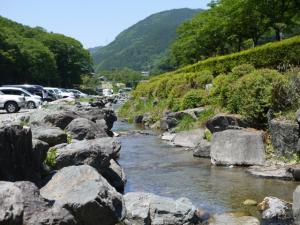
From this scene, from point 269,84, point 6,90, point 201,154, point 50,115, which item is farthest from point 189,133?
point 6,90

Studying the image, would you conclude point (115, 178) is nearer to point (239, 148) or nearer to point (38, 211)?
point (239, 148)

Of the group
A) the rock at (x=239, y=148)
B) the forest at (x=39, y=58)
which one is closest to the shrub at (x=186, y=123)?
the rock at (x=239, y=148)

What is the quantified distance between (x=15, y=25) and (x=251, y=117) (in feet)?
350

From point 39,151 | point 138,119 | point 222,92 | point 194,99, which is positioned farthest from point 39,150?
point 138,119

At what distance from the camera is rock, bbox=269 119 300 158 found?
13.9 m

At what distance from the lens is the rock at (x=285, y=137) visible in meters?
13.9

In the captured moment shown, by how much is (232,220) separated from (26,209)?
12.6ft

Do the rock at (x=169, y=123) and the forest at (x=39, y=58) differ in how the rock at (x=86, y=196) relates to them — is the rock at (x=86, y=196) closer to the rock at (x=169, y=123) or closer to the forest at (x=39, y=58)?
the rock at (x=169, y=123)

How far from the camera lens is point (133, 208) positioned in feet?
30.2

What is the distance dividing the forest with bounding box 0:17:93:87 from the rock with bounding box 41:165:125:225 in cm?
7279

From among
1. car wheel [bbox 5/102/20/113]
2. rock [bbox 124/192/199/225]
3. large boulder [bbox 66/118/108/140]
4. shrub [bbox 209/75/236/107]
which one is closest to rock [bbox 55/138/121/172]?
rock [bbox 124/192/199/225]

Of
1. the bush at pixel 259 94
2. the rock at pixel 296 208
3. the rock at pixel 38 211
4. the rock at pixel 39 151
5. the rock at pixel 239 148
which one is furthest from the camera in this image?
the bush at pixel 259 94

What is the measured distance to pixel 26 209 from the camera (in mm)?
7383

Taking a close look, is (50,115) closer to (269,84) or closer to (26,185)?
(269,84)
